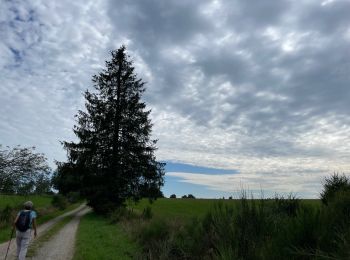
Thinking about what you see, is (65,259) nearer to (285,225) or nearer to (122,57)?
(285,225)

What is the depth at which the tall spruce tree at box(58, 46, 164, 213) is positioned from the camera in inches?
1558

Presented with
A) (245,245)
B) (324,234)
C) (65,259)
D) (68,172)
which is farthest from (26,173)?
(324,234)

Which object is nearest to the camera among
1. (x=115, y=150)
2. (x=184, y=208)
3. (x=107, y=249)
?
(x=107, y=249)

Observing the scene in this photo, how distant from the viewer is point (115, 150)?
40.4 metres

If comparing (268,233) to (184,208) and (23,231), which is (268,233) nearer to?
(23,231)

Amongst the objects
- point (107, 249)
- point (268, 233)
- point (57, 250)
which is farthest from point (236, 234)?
point (57, 250)

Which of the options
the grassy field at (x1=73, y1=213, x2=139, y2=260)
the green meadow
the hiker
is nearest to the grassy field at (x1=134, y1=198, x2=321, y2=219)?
the green meadow

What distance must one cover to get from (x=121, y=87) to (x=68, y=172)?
→ 413 inches

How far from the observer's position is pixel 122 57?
43469mm

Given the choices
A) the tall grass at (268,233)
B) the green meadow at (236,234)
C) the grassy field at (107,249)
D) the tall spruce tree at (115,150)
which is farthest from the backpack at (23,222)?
the tall spruce tree at (115,150)

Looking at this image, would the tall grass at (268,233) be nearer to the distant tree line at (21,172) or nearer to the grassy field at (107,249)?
the grassy field at (107,249)

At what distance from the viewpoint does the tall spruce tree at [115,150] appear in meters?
39.6

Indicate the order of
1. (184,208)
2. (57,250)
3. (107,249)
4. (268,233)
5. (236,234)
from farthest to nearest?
(184,208), (57,250), (107,249), (236,234), (268,233)

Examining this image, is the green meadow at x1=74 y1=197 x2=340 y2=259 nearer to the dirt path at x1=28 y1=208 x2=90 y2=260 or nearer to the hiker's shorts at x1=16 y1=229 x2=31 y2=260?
the dirt path at x1=28 y1=208 x2=90 y2=260
